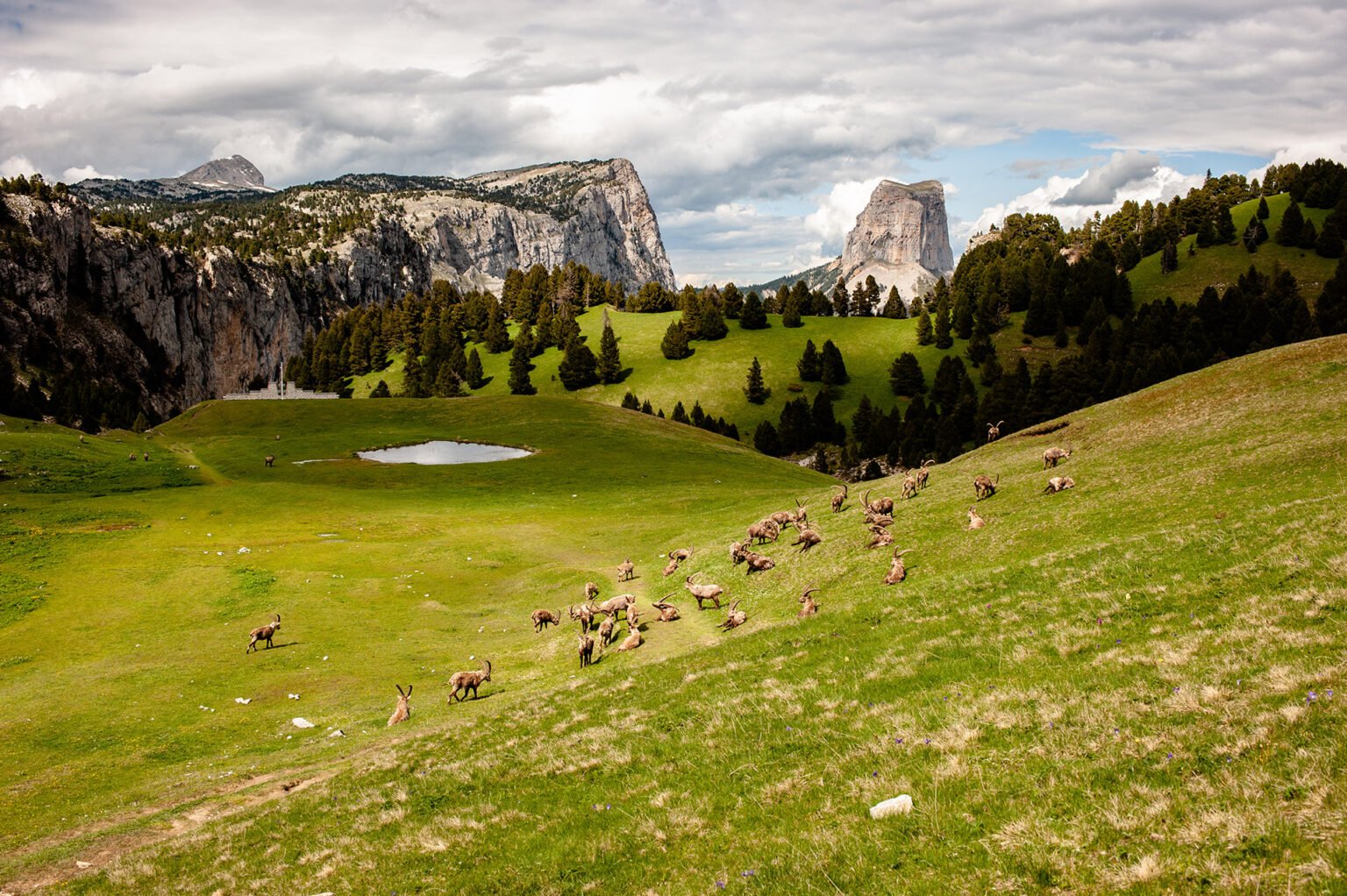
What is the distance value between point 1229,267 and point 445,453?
598 ft

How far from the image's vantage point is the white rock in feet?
35.1

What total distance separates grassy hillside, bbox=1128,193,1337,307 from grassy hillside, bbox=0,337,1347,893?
5916 inches

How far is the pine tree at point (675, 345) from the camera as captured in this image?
184 m

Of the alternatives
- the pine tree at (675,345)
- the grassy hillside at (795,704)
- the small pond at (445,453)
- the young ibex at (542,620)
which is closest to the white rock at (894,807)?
the grassy hillside at (795,704)

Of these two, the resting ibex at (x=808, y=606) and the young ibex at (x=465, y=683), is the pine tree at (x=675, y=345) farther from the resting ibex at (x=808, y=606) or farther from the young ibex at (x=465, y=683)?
the young ibex at (x=465, y=683)

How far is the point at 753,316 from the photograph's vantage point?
19575 cm

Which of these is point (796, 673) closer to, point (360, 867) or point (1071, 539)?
point (360, 867)

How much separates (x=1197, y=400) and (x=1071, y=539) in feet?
75.6

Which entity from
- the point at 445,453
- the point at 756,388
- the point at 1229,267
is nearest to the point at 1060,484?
the point at 445,453

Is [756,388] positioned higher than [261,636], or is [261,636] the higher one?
[756,388]

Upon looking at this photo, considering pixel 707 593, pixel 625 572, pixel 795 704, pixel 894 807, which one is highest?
pixel 894 807

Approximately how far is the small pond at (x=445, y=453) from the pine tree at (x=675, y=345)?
9225 centimetres

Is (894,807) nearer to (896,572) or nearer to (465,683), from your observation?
(896,572)

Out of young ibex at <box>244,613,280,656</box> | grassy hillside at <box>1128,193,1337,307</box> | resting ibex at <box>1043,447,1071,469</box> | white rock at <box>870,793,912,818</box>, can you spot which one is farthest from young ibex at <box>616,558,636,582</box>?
grassy hillside at <box>1128,193,1337,307</box>
